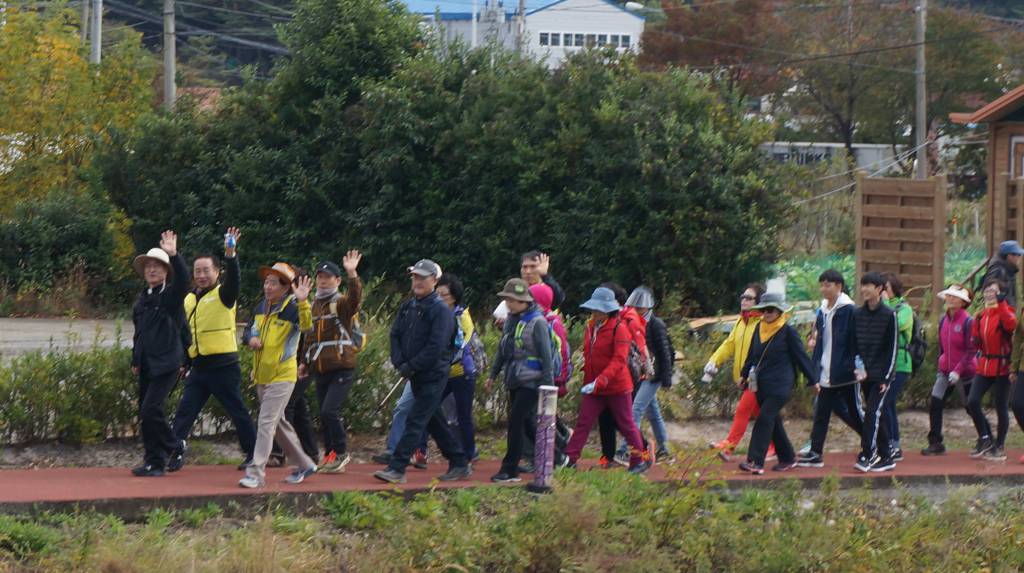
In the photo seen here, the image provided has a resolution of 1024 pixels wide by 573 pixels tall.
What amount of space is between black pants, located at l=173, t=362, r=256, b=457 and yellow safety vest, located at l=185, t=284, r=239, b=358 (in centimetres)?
15

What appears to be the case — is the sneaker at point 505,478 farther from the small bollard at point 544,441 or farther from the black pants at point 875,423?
the black pants at point 875,423

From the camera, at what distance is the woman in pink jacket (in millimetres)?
12805

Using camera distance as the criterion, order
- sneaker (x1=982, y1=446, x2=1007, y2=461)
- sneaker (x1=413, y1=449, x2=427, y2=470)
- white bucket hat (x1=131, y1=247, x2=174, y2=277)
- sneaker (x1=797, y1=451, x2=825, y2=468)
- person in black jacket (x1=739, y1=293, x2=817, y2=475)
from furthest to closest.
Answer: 1. sneaker (x1=982, y1=446, x2=1007, y2=461)
2. sneaker (x1=797, y1=451, x2=825, y2=468)
3. sneaker (x1=413, y1=449, x2=427, y2=470)
4. person in black jacket (x1=739, y1=293, x2=817, y2=475)
5. white bucket hat (x1=131, y1=247, x2=174, y2=277)

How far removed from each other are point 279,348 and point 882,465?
513cm

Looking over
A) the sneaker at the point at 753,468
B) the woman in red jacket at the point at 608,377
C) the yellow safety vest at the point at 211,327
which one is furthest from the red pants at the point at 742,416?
the yellow safety vest at the point at 211,327

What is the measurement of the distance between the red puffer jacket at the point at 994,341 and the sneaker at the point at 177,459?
22.1 ft

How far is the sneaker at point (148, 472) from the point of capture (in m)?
10.5

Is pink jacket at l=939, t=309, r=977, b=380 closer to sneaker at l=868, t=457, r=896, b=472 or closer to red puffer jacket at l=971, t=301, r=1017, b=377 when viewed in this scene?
red puffer jacket at l=971, t=301, r=1017, b=377

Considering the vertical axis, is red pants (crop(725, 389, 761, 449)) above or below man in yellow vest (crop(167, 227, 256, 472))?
below

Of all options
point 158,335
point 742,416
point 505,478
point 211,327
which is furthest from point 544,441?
point 158,335

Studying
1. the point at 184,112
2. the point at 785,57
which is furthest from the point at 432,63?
the point at 785,57

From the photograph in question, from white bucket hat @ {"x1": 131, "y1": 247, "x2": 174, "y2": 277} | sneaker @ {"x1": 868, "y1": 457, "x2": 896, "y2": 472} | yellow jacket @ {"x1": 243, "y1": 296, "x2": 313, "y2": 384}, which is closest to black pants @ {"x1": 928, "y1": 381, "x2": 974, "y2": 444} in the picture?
sneaker @ {"x1": 868, "y1": 457, "x2": 896, "y2": 472}

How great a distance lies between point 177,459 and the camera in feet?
35.0

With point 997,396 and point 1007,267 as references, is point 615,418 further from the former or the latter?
point 1007,267
